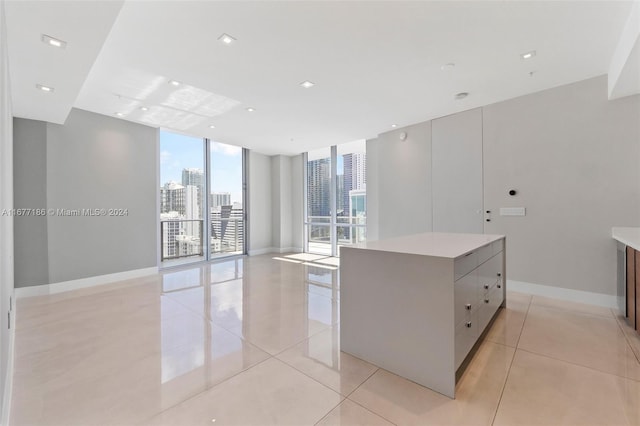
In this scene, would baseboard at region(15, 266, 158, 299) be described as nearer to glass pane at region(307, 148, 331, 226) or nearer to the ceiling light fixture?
the ceiling light fixture

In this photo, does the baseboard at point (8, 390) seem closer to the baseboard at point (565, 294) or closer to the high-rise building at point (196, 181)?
the high-rise building at point (196, 181)

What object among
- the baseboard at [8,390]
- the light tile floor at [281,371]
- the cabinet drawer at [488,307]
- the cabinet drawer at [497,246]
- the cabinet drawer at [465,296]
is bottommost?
the light tile floor at [281,371]

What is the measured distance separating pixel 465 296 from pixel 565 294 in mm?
2720

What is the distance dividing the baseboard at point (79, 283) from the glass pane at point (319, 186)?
4.15 m

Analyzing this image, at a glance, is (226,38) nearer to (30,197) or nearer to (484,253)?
(484,253)

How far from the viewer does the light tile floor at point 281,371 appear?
161 cm

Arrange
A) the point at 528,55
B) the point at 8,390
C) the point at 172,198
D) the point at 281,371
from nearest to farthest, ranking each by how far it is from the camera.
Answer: the point at 8,390 → the point at 281,371 → the point at 528,55 → the point at 172,198

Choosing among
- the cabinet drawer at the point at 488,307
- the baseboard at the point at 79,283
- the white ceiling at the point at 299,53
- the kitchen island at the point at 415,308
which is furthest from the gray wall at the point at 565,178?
the baseboard at the point at 79,283

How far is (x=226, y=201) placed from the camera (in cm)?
695

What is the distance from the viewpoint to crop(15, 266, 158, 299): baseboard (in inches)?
154

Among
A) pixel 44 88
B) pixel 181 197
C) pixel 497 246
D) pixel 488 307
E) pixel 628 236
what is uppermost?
pixel 44 88

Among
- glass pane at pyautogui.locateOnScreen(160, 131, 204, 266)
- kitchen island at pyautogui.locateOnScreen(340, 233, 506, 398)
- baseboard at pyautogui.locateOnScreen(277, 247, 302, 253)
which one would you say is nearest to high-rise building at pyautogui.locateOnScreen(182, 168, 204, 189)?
glass pane at pyautogui.locateOnScreen(160, 131, 204, 266)

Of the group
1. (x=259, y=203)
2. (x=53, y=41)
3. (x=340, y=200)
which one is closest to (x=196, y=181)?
(x=259, y=203)

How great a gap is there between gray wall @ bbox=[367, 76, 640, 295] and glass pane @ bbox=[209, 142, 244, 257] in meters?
5.69
